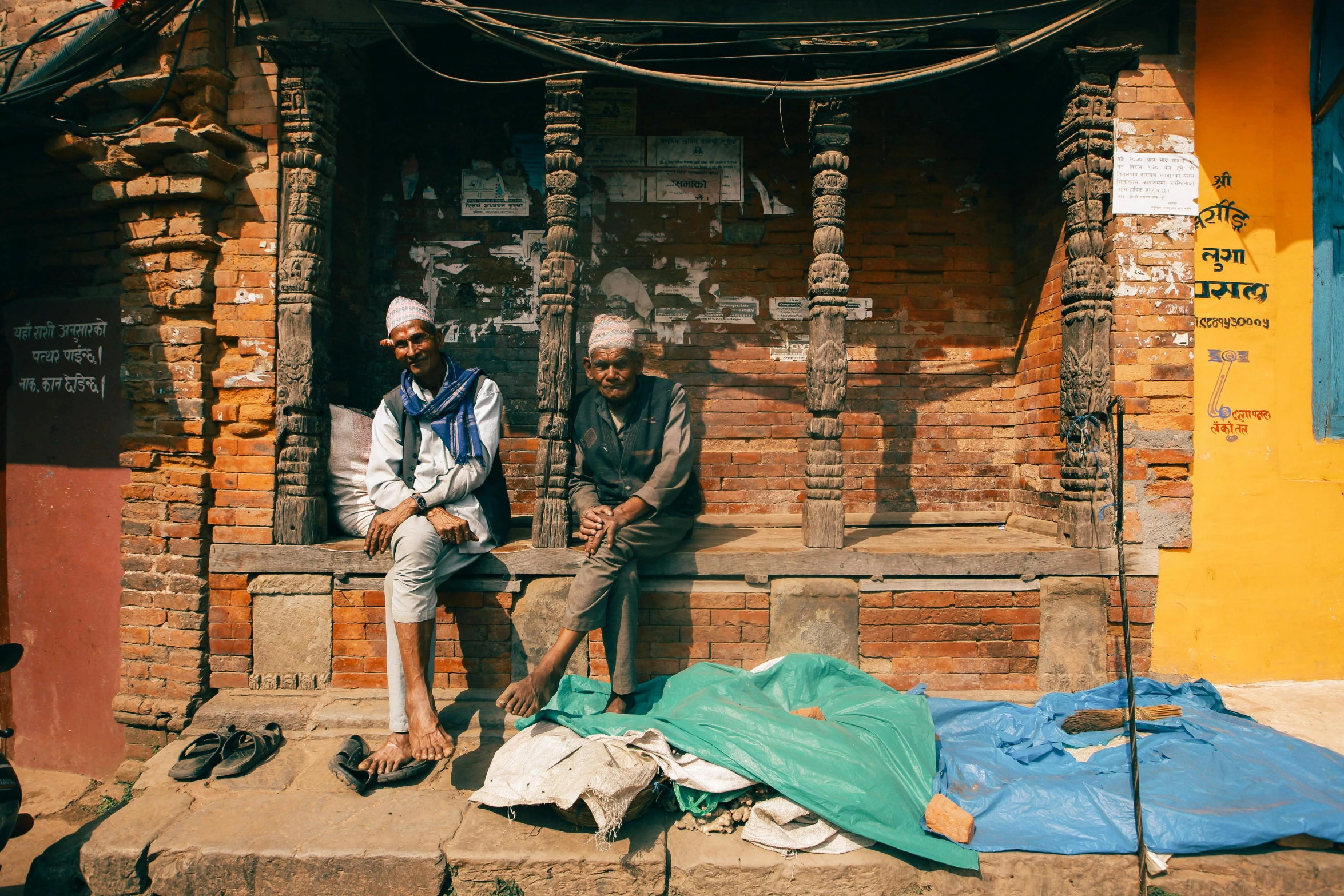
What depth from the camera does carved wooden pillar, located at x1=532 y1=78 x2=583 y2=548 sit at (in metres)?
3.92

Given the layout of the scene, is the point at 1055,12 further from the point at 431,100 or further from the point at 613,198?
the point at 431,100

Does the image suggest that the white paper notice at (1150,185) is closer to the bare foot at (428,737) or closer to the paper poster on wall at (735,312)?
the paper poster on wall at (735,312)

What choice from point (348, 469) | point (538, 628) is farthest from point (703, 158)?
point (538, 628)

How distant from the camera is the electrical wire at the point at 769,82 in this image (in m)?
3.72

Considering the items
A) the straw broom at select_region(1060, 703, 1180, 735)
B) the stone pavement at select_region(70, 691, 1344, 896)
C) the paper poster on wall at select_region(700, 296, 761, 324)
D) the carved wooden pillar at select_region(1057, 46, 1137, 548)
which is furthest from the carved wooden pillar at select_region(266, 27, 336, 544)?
the carved wooden pillar at select_region(1057, 46, 1137, 548)

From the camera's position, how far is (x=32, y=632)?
180 inches

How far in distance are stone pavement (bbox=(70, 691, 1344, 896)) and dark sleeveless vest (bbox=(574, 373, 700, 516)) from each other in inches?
62.3

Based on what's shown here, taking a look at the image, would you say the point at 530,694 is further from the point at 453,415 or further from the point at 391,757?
the point at 453,415

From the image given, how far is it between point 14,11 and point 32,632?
3.82 meters

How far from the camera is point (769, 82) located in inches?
151

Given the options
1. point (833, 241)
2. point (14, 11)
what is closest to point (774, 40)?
point (833, 241)

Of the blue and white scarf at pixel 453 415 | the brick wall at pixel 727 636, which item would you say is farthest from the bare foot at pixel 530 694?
the blue and white scarf at pixel 453 415

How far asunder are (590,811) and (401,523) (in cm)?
159

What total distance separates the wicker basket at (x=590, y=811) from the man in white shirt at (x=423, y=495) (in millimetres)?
725
